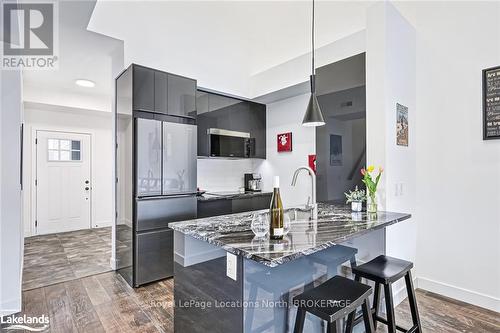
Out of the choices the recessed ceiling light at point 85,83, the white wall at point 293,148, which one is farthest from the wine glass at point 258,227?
the recessed ceiling light at point 85,83

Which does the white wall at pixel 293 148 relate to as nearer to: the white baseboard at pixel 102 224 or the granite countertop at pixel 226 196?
the granite countertop at pixel 226 196

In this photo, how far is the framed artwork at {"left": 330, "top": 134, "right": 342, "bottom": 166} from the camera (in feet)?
10.1

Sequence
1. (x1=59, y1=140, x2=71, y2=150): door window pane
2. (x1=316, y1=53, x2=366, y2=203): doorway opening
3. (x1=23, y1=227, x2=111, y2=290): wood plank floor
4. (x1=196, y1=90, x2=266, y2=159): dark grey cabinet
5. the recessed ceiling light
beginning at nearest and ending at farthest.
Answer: (x1=316, y1=53, x2=366, y2=203): doorway opening → (x1=23, y1=227, x2=111, y2=290): wood plank floor → (x1=196, y1=90, x2=266, y2=159): dark grey cabinet → the recessed ceiling light → (x1=59, y1=140, x2=71, y2=150): door window pane

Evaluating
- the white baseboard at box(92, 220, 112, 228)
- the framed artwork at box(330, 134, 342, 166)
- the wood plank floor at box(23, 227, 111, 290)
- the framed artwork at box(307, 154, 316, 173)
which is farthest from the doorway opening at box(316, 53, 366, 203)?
the white baseboard at box(92, 220, 112, 228)

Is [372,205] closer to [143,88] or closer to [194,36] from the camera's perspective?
[143,88]

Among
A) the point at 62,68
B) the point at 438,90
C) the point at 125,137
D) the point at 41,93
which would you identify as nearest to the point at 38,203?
the point at 41,93

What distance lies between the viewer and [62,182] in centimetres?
579

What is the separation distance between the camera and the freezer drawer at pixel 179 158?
3281 millimetres

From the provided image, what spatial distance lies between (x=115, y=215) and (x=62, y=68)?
2.51 metres

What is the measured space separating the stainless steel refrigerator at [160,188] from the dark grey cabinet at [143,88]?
17 centimetres

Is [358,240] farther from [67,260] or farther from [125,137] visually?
[67,260]

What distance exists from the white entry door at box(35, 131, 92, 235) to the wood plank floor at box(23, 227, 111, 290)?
0.31 meters

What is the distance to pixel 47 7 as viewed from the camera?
262 cm

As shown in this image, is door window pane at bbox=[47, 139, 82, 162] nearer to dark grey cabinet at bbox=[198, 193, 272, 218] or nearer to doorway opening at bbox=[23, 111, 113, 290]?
doorway opening at bbox=[23, 111, 113, 290]
